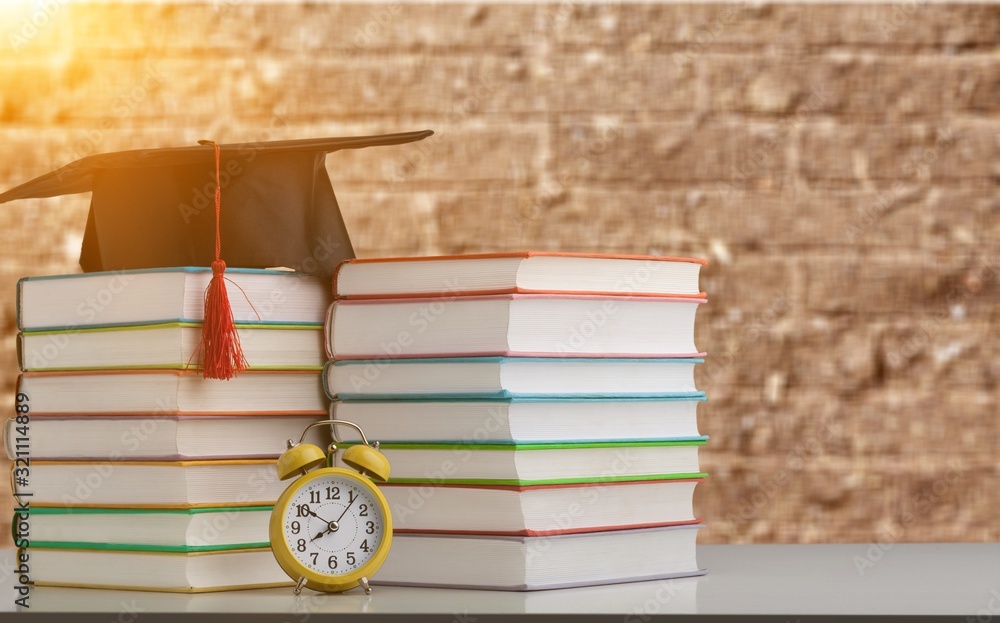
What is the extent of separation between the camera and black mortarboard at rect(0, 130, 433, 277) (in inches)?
50.3

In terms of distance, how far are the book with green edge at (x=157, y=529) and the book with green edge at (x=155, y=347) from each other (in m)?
0.16

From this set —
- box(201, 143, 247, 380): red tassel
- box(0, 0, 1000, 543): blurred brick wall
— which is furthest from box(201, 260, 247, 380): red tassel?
box(0, 0, 1000, 543): blurred brick wall

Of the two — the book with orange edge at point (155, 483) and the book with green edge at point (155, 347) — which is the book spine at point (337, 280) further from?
the book with orange edge at point (155, 483)

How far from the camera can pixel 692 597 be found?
1.14 metres

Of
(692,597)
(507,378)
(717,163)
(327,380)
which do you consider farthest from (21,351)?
(717,163)

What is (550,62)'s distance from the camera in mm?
1730

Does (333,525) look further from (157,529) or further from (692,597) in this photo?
(692,597)

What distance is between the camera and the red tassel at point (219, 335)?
1186 mm

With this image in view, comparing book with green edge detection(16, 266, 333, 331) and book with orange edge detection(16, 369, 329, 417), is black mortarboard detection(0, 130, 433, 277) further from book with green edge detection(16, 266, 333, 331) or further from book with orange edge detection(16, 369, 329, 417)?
book with orange edge detection(16, 369, 329, 417)

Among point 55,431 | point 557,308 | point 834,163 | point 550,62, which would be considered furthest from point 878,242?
point 55,431

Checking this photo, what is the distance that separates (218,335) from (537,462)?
14.4 inches

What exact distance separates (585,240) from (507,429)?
0.60 m

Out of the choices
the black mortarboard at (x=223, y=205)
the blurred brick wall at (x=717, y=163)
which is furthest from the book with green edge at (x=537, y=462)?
the blurred brick wall at (x=717, y=163)

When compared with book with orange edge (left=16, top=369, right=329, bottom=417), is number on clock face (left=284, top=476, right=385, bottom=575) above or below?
below
